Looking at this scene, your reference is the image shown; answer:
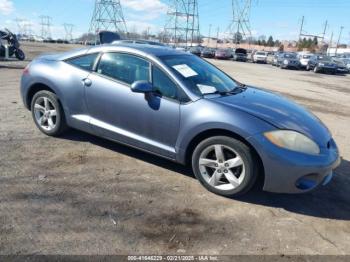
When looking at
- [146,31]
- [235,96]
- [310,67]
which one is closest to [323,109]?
[235,96]

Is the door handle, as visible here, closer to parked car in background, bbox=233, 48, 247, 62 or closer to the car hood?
the car hood

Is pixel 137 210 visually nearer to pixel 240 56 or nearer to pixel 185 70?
pixel 185 70

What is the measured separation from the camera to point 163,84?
452 centimetres

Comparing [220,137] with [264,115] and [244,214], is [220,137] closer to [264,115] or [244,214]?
[264,115]

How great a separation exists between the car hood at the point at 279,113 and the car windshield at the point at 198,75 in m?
0.25

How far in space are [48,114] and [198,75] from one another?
2.44 m

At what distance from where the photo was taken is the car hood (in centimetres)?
410

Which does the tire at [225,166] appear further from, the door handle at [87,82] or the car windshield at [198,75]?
the door handle at [87,82]

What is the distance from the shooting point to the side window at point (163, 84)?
443 centimetres

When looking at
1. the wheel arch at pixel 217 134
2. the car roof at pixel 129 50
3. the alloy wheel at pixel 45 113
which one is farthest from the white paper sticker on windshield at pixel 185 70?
the alloy wheel at pixel 45 113

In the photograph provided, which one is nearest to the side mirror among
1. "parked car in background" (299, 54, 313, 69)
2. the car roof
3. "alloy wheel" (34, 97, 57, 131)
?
the car roof

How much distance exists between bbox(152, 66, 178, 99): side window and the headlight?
4.03ft

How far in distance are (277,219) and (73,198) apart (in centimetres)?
217

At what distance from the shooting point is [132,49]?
493cm
